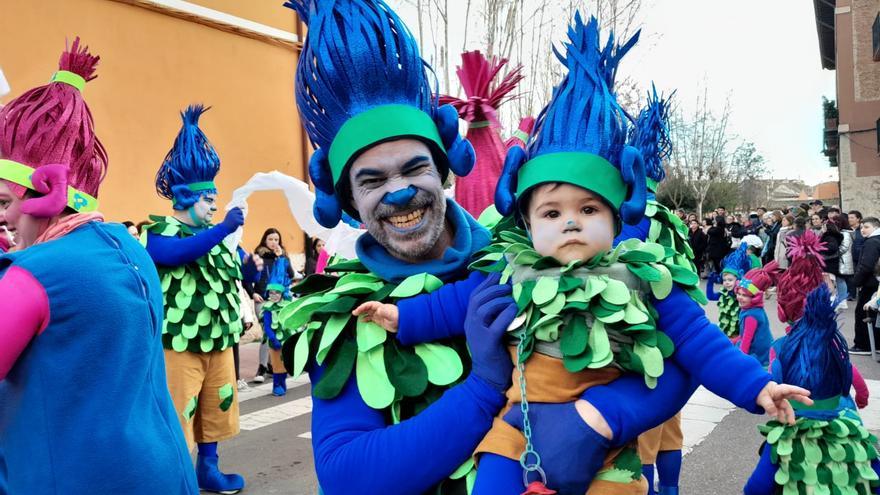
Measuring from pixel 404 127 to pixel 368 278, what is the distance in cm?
40

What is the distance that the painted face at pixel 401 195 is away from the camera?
1.76 meters

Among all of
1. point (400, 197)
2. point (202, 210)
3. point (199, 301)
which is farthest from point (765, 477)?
point (202, 210)

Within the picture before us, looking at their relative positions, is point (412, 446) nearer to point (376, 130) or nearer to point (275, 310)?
point (376, 130)

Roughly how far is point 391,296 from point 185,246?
329cm

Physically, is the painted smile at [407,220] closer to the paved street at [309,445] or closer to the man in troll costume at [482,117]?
the man in troll costume at [482,117]

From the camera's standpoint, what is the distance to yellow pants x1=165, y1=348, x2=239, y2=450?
4.65 metres

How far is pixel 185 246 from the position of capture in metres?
4.68

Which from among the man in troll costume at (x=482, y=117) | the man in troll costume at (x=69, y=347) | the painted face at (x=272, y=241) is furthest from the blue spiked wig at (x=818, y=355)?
the painted face at (x=272, y=241)

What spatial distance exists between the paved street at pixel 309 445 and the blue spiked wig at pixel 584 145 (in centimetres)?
365

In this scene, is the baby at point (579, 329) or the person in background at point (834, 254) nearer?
the baby at point (579, 329)

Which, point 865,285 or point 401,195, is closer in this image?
point 401,195

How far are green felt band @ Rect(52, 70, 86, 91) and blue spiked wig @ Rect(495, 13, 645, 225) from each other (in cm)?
171

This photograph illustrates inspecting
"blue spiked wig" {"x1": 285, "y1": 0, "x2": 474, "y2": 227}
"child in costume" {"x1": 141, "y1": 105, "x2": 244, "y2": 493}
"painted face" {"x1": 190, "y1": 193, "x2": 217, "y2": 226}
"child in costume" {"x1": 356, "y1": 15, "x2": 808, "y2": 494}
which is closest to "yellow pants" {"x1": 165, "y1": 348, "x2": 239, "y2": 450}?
"child in costume" {"x1": 141, "y1": 105, "x2": 244, "y2": 493}

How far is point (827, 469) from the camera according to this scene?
10.4ft
